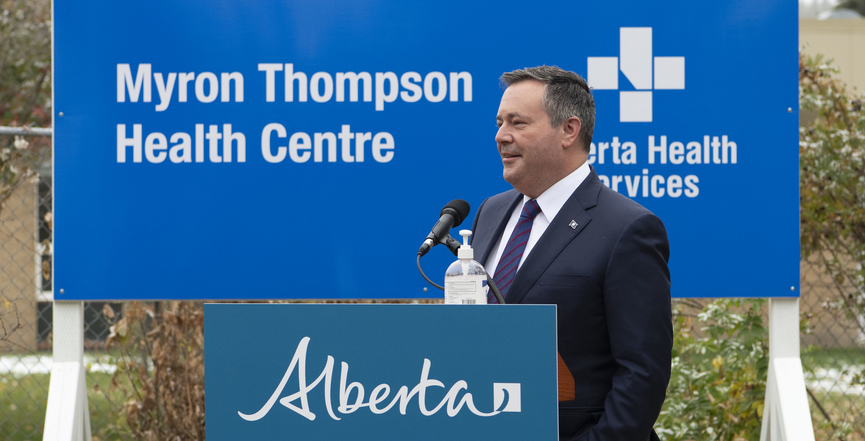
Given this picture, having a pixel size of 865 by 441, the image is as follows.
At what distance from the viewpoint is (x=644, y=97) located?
3.25m

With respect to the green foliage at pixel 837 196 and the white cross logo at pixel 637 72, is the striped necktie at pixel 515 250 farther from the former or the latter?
the green foliage at pixel 837 196

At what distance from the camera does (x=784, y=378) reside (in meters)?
3.17

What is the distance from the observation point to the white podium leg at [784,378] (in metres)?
3.04

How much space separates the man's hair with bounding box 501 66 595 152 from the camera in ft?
7.06

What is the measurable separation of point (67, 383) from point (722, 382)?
10.7 ft

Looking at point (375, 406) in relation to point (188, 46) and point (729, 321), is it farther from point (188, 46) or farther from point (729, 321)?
point (729, 321)

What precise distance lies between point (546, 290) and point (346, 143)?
1542 mm

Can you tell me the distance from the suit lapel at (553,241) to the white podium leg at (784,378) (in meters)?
1.59

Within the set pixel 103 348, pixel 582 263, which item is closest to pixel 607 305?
pixel 582 263

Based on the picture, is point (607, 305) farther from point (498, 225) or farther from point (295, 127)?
point (295, 127)

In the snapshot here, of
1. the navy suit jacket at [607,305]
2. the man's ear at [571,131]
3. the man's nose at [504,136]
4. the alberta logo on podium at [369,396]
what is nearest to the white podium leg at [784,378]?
the navy suit jacket at [607,305]

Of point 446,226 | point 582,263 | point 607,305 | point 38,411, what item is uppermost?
point 446,226

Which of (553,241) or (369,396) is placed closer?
(369,396)

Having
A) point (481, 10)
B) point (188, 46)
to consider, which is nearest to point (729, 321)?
point (481, 10)
